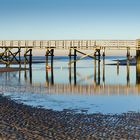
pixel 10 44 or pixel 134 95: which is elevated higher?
pixel 10 44

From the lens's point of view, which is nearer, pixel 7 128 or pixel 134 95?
pixel 7 128

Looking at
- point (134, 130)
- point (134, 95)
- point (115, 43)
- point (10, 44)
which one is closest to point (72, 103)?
point (134, 95)

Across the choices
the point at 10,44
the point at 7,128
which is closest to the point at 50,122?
the point at 7,128

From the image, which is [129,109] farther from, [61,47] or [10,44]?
[10,44]

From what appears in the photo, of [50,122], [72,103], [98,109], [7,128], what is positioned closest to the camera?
[7,128]

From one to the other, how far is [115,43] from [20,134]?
40087mm

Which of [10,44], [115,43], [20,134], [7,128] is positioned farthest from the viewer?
[10,44]

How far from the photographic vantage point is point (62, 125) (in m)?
16.9

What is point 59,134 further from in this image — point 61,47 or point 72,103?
point 61,47

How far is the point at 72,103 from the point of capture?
24734 mm

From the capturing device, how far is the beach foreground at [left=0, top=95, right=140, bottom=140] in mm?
14467

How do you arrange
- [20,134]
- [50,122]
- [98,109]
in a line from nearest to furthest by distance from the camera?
1. [20,134]
2. [50,122]
3. [98,109]

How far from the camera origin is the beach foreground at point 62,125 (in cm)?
1447

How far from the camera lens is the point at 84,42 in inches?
2140
